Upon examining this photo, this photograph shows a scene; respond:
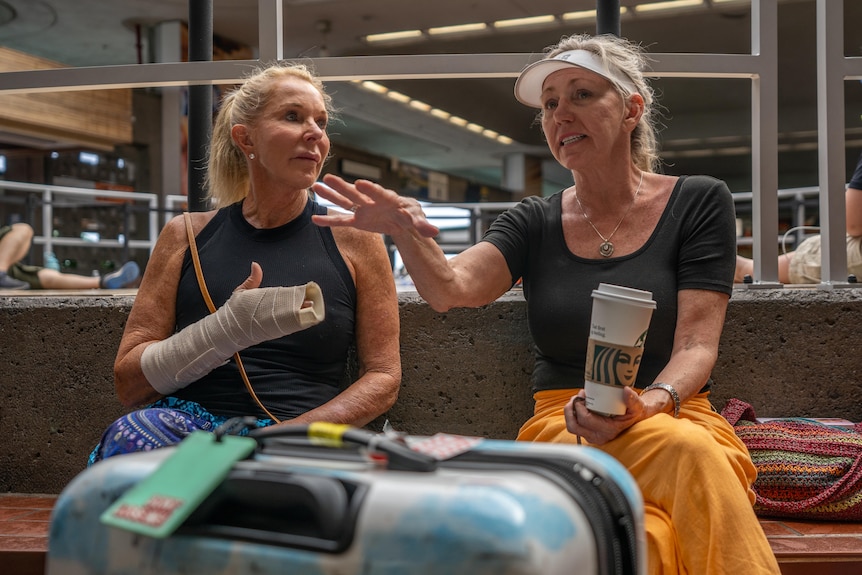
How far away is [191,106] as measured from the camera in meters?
2.71

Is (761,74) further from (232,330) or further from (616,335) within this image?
(232,330)

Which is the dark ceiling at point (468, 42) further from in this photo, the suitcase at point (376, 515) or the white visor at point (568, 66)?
the suitcase at point (376, 515)

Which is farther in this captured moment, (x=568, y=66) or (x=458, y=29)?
(x=458, y=29)

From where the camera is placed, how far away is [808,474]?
1.91 m

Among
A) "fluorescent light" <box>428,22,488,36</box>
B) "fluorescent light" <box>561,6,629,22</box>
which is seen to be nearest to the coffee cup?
"fluorescent light" <box>561,6,629,22</box>

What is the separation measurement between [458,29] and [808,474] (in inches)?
393

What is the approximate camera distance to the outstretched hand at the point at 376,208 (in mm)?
1581

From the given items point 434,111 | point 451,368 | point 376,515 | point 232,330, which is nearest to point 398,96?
point 434,111

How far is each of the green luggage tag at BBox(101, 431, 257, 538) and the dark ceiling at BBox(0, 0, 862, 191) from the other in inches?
294

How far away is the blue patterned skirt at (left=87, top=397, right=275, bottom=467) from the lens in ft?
5.63

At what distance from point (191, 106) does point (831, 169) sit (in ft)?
6.58

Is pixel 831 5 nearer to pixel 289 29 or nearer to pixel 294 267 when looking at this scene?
pixel 294 267

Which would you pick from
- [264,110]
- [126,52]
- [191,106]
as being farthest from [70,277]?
[126,52]

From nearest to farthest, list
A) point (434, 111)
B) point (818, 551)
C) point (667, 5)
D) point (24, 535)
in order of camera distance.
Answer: point (818, 551)
point (24, 535)
point (667, 5)
point (434, 111)
